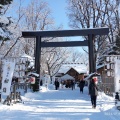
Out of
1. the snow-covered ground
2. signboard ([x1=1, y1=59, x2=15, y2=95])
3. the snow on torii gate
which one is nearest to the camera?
the snow-covered ground

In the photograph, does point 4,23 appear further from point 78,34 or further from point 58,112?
point 78,34

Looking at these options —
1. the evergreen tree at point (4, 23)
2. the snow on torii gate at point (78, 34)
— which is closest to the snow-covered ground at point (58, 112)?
the evergreen tree at point (4, 23)

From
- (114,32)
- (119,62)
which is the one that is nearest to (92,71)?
(119,62)

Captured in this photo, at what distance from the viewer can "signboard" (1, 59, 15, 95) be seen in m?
15.4

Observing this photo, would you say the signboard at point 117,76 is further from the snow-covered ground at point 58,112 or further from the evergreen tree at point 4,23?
the evergreen tree at point 4,23

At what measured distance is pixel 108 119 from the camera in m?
10.1

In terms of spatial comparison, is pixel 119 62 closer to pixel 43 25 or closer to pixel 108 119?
pixel 108 119

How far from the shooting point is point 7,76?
15898 millimetres

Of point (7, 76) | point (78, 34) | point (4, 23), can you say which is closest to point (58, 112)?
point (7, 76)

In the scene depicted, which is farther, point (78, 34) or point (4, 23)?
point (78, 34)

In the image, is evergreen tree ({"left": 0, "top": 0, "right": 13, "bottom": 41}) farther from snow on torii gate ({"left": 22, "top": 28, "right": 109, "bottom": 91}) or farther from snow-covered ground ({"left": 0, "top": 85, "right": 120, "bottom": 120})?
snow on torii gate ({"left": 22, "top": 28, "right": 109, "bottom": 91})

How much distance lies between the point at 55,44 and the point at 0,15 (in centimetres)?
1225

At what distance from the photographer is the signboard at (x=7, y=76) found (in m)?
15.4

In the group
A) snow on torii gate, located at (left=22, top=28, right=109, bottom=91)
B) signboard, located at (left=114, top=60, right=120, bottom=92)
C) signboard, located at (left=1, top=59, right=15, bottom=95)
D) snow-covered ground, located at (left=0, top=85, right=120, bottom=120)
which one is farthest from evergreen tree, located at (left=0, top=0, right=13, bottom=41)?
snow on torii gate, located at (left=22, top=28, right=109, bottom=91)
